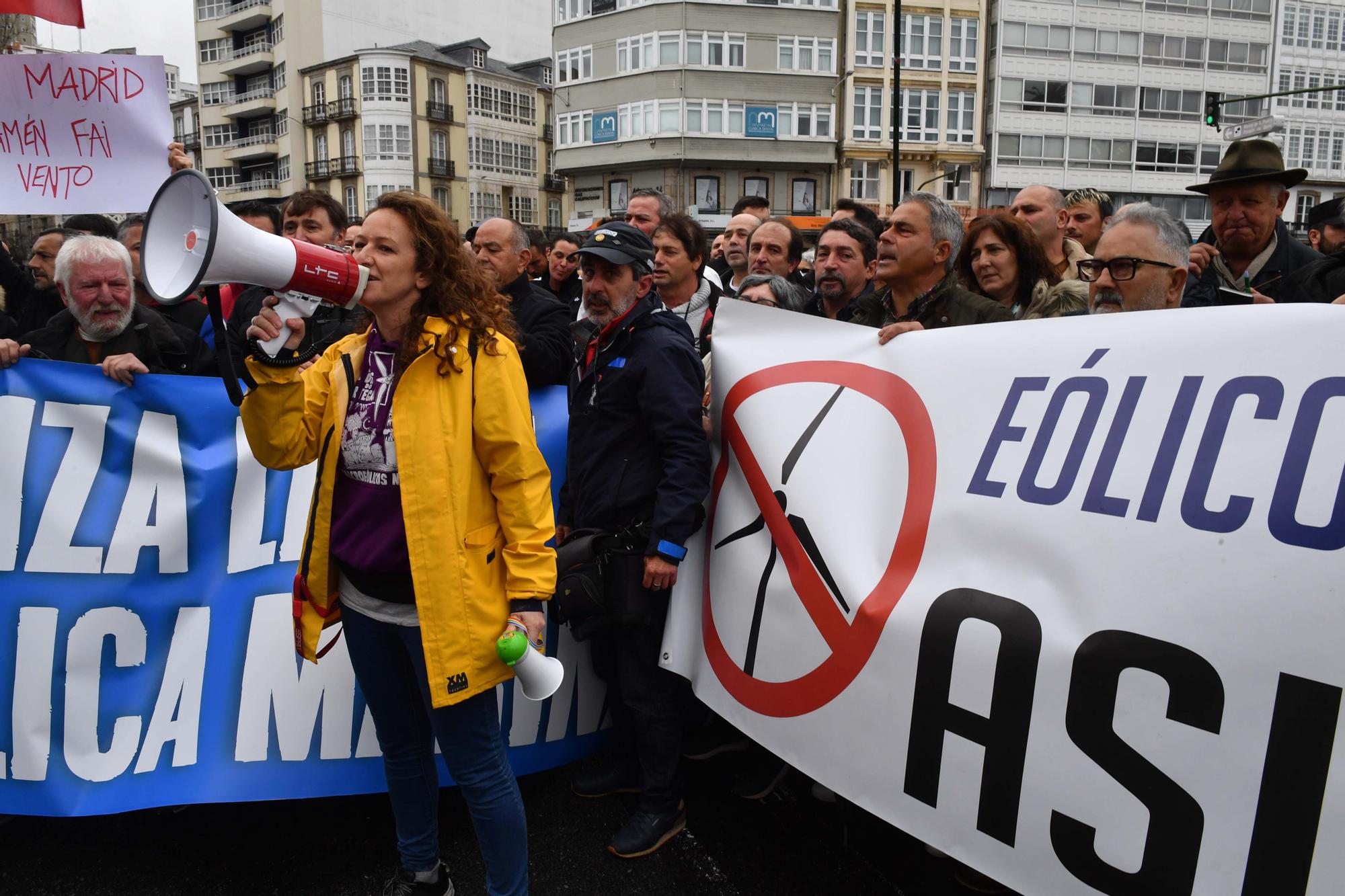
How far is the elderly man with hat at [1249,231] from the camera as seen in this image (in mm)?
3895

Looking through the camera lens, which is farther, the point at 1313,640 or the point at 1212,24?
the point at 1212,24

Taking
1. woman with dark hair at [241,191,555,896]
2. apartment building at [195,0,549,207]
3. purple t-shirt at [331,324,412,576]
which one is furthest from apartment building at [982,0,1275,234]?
purple t-shirt at [331,324,412,576]

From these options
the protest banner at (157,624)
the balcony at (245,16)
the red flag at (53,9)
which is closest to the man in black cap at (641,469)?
the protest banner at (157,624)

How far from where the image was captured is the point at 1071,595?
81.7 inches

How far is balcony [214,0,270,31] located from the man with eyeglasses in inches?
2527

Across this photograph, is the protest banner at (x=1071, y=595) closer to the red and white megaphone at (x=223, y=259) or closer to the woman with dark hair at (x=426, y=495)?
the woman with dark hair at (x=426, y=495)

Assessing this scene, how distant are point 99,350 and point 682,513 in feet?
8.37

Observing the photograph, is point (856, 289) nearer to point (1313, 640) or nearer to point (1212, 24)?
point (1313, 640)


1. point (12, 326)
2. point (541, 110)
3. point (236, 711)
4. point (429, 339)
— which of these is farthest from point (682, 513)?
point (541, 110)

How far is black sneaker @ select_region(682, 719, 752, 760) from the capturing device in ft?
12.6

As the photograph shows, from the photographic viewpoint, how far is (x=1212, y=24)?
149 feet

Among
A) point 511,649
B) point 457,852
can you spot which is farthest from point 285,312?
point 457,852

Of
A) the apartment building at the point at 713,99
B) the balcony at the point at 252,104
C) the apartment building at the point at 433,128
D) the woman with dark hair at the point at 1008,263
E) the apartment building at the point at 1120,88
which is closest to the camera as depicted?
the woman with dark hair at the point at 1008,263

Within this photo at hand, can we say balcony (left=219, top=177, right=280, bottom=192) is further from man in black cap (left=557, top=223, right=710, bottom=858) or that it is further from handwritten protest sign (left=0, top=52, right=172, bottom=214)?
man in black cap (left=557, top=223, right=710, bottom=858)
